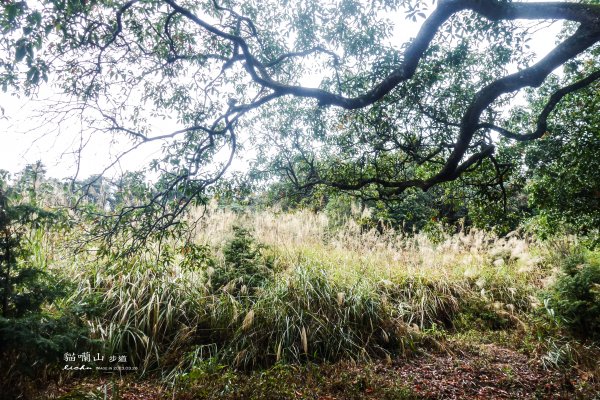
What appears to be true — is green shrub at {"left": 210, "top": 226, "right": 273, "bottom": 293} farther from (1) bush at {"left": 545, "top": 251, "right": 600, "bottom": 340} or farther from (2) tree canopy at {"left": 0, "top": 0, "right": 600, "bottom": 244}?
(1) bush at {"left": 545, "top": 251, "right": 600, "bottom": 340}

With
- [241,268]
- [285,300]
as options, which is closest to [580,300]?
[285,300]

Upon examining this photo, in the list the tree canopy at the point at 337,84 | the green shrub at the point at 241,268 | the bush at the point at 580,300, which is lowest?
the bush at the point at 580,300

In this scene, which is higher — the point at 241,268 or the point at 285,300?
the point at 241,268

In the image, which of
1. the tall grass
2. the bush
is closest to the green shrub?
the tall grass

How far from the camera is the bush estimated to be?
3.93 m

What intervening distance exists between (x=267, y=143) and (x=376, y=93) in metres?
1.47

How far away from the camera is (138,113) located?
3.71 m

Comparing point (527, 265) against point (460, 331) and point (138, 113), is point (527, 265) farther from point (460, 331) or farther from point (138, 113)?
point (138, 113)

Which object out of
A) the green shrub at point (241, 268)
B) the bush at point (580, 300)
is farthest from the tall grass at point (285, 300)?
the bush at point (580, 300)

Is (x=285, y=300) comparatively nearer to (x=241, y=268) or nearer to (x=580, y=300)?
(x=241, y=268)

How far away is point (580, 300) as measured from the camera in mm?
4020

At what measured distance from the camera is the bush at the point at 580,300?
3934 millimetres

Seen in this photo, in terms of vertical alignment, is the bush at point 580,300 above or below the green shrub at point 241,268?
below

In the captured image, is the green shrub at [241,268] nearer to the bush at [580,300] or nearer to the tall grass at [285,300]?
the tall grass at [285,300]
